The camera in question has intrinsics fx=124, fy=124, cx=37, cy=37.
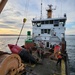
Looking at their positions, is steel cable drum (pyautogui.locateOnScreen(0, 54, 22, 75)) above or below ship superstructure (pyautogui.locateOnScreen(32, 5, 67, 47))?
below

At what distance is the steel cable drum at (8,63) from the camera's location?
17.3ft

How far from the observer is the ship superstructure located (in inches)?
936

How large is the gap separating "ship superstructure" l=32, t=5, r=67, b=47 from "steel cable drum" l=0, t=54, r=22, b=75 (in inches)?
706

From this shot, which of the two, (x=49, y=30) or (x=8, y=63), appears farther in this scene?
(x=49, y=30)

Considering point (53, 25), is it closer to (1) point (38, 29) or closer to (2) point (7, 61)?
(1) point (38, 29)

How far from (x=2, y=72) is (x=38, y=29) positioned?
20.9 metres

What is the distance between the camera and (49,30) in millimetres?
24781

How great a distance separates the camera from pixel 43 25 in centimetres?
2556

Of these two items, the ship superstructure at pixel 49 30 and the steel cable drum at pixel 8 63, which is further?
the ship superstructure at pixel 49 30

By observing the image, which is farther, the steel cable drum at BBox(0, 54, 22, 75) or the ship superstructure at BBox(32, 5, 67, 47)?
the ship superstructure at BBox(32, 5, 67, 47)

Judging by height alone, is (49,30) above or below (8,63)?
above

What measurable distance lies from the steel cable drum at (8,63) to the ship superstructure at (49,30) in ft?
58.8

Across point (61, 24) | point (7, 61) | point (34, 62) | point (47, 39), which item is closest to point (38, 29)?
point (47, 39)

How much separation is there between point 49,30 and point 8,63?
19693mm
